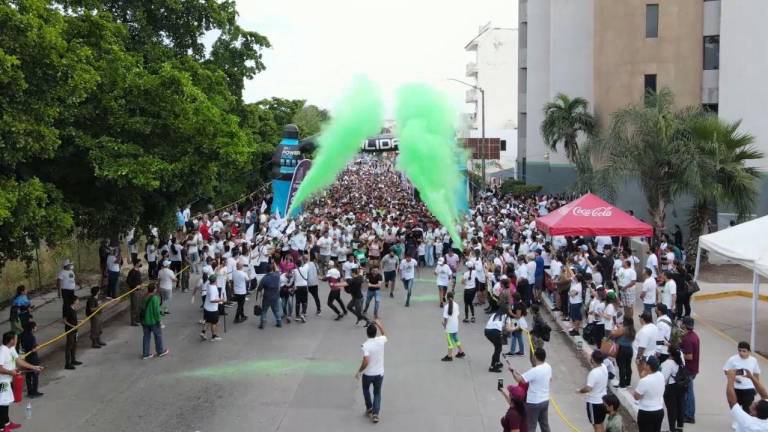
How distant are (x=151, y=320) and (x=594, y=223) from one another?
1064cm

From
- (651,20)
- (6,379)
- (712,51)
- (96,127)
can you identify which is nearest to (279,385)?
(6,379)

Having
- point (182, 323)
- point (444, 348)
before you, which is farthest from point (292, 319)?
point (444, 348)

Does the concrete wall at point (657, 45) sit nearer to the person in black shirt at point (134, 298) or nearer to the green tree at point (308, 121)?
the green tree at point (308, 121)

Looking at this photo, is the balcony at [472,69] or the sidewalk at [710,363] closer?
the sidewalk at [710,363]

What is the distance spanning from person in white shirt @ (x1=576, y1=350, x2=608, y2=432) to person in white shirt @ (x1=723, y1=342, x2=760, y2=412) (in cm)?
159

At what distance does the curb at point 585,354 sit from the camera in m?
9.55

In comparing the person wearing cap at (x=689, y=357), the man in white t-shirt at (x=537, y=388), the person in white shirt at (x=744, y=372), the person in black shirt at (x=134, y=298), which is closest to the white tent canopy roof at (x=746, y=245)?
the person wearing cap at (x=689, y=357)

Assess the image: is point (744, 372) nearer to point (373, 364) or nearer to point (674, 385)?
point (674, 385)

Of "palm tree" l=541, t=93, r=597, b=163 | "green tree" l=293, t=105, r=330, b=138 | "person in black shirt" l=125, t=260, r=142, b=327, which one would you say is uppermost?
"green tree" l=293, t=105, r=330, b=138

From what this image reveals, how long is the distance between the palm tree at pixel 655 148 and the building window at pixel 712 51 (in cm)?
845

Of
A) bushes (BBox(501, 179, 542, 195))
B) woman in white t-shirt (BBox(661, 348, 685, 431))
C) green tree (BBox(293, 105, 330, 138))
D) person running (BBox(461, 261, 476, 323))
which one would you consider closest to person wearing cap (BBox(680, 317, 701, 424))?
woman in white t-shirt (BBox(661, 348, 685, 431))

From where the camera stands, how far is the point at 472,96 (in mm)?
73812

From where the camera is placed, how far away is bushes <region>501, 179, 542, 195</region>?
3947 cm

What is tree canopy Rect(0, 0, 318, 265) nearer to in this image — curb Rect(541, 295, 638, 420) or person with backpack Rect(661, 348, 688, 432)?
curb Rect(541, 295, 638, 420)
